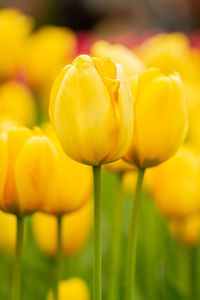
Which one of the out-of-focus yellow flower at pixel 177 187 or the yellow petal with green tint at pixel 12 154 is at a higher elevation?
the yellow petal with green tint at pixel 12 154

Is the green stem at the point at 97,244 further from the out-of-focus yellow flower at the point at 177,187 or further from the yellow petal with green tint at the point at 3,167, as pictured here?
the out-of-focus yellow flower at the point at 177,187

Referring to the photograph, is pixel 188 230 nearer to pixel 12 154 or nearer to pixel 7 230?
pixel 7 230

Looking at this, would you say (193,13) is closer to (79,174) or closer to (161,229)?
(161,229)

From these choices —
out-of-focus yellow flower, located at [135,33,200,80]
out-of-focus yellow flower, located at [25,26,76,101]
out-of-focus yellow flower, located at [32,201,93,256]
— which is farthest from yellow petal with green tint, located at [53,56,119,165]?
out-of-focus yellow flower, located at [25,26,76,101]

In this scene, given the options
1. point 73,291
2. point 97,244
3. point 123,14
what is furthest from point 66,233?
point 123,14

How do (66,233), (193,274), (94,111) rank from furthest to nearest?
(193,274), (66,233), (94,111)

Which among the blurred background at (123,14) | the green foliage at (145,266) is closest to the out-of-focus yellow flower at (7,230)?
the green foliage at (145,266)

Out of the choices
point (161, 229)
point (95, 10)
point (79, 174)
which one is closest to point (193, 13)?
Answer: point (95, 10)
